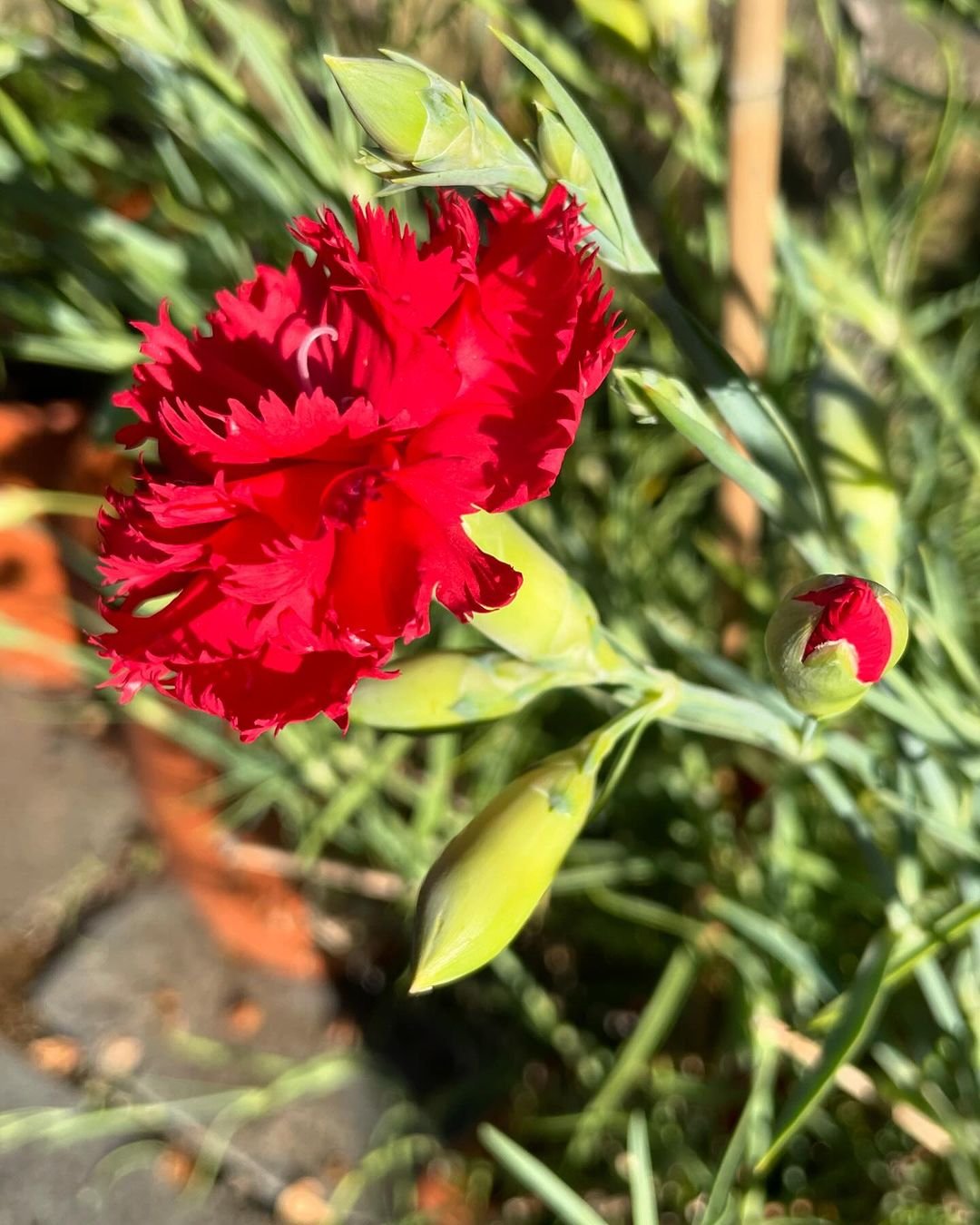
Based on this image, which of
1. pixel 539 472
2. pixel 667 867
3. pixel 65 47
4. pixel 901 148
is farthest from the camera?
pixel 901 148

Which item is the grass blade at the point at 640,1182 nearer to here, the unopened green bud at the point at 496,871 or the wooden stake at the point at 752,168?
the unopened green bud at the point at 496,871

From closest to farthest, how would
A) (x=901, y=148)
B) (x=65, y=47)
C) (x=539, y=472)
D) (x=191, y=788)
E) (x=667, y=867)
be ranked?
1. (x=539, y=472)
2. (x=65, y=47)
3. (x=667, y=867)
4. (x=901, y=148)
5. (x=191, y=788)

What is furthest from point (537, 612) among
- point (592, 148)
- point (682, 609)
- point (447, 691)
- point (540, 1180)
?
point (682, 609)

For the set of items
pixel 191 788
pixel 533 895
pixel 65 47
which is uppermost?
pixel 65 47

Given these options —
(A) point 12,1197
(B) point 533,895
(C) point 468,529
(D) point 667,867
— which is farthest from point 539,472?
(A) point 12,1197

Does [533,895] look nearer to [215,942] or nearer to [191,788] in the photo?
[191,788]
